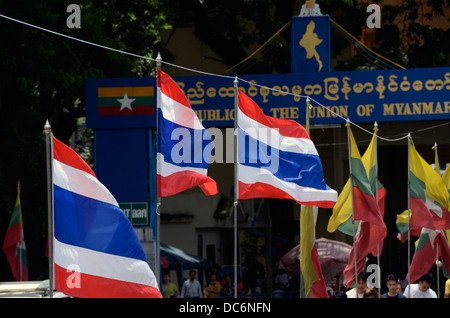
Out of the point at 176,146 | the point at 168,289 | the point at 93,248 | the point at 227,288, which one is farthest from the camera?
the point at 227,288

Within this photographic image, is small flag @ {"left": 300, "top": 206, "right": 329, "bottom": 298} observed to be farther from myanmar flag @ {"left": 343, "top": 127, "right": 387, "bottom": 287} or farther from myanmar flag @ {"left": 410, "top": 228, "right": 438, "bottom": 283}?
myanmar flag @ {"left": 410, "top": 228, "right": 438, "bottom": 283}

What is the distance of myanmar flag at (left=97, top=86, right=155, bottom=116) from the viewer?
21.0 metres

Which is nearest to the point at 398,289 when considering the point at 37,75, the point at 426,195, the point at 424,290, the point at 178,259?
the point at 424,290

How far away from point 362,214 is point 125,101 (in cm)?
729

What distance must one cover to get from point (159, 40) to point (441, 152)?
8406 millimetres

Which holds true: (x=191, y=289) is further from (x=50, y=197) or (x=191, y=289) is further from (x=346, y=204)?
(x=50, y=197)

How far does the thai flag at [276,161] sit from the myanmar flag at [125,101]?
8317 millimetres

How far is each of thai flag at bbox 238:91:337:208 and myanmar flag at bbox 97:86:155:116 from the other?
27.3ft

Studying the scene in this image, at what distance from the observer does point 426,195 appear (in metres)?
17.7

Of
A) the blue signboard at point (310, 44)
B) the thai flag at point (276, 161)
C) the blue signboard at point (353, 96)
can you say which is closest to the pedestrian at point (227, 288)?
the blue signboard at point (353, 96)

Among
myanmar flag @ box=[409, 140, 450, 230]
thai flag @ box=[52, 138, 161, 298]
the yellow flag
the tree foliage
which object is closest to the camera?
thai flag @ box=[52, 138, 161, 298]

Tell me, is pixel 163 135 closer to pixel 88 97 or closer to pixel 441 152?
pixel 88 97

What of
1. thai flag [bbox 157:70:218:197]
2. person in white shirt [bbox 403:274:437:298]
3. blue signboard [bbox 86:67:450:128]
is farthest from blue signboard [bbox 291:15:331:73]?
thai flag [bbox 157:70:218:197]
